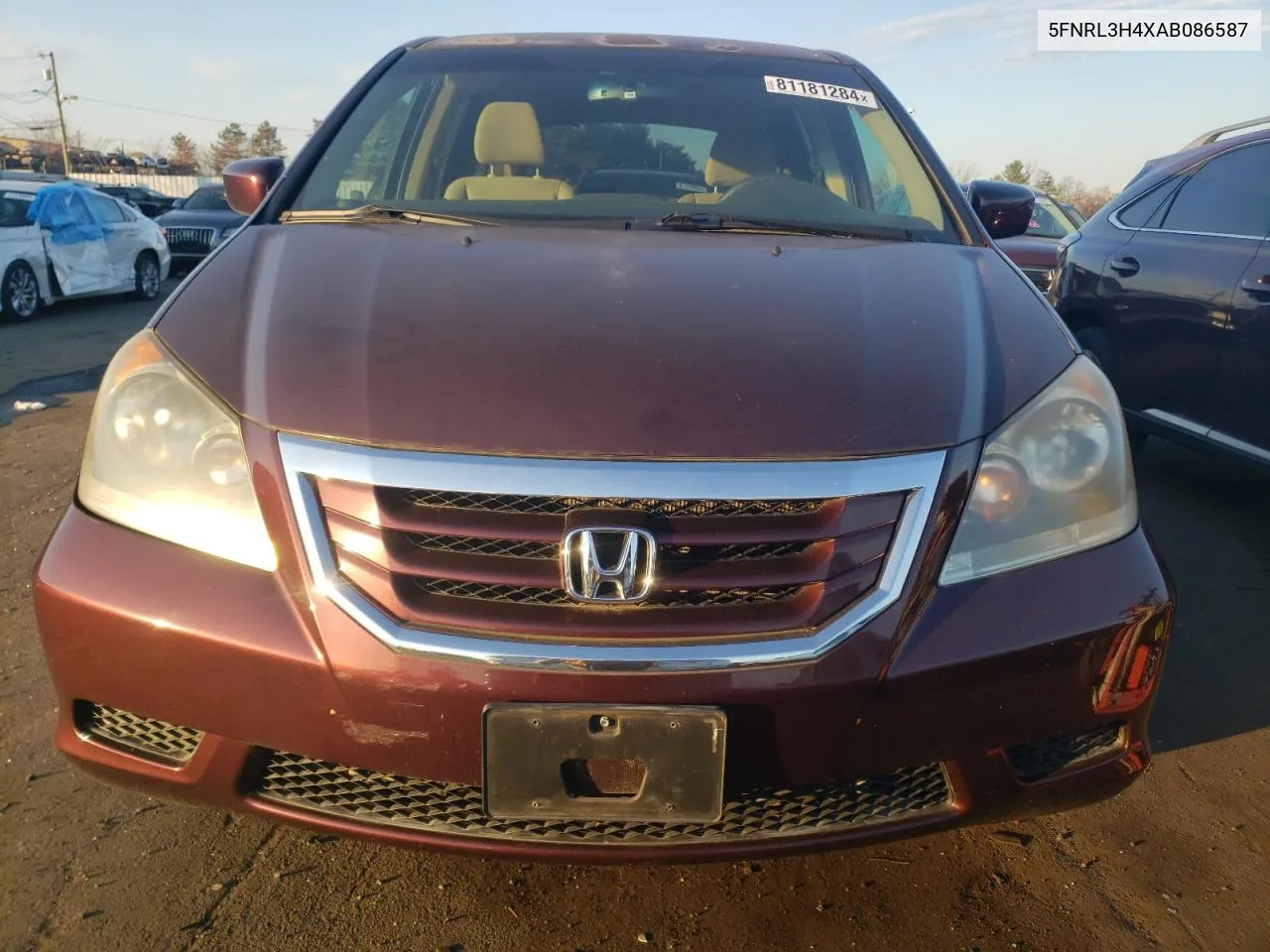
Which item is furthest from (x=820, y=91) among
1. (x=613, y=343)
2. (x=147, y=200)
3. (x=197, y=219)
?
(x=147, y=200)

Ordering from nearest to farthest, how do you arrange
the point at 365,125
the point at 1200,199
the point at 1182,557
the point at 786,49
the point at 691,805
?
the point at 691,805, the point at 365,125, the point at 786,49, the point at 1182,557, the point at 1200,199

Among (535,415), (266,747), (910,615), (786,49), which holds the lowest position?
(266,747)

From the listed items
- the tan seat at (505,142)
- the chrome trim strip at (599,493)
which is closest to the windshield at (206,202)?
the tan seat at (505,142)

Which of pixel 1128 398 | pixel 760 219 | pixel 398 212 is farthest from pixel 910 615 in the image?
pixel 1128 398

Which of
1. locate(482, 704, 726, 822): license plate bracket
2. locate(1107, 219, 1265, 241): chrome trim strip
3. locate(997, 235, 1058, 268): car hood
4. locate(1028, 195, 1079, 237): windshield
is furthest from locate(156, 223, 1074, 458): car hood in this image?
locate(1028, 195, 1079, 237): windshield

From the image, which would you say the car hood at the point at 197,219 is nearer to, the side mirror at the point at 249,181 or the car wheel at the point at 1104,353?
the car wheel at the point at 1104,353

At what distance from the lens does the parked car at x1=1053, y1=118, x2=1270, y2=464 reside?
380 cm

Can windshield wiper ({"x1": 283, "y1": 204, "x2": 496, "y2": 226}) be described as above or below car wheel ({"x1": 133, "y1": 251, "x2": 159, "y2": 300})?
above

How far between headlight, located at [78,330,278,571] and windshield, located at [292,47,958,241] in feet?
3.56

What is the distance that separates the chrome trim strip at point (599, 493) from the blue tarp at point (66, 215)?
10.8 m

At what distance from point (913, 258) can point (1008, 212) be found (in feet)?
2.77

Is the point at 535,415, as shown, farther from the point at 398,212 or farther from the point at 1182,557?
the point at 1182,557

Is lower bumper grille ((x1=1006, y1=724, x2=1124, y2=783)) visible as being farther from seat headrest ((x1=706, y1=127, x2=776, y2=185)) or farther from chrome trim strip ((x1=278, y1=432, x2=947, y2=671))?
seat headrest ((x1=706, y1=127, x2=776, y2=185))

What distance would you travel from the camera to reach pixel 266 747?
5.20 ft
